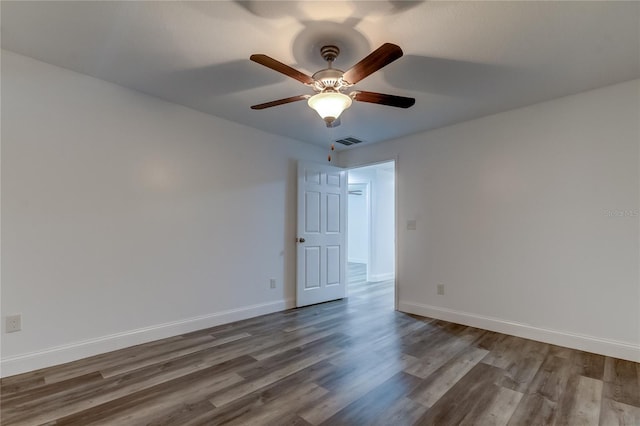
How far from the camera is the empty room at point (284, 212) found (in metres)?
1.93

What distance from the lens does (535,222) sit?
3146mm

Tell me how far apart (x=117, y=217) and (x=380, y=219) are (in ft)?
16.3

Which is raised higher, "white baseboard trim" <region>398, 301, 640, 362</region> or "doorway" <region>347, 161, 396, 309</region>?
"doorway" <region>347, 161, 396, 309</region>

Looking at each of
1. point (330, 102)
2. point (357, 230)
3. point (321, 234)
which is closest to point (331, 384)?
point (330, 102)

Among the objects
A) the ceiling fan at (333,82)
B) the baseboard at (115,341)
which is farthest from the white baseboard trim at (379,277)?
the ceiling fan at (333,82)

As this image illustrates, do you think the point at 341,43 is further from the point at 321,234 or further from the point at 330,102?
the point at 321,234

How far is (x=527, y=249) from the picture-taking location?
319 centimetres

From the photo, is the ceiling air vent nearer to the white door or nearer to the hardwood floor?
the white door

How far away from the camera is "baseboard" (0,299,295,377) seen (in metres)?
2.32

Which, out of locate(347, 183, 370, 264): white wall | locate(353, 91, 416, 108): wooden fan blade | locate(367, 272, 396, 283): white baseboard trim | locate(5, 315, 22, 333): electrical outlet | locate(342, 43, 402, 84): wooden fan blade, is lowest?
locate(367, 272, 396, 283): white baseboard trim

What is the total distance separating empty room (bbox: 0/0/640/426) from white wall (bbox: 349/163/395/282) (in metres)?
2.24

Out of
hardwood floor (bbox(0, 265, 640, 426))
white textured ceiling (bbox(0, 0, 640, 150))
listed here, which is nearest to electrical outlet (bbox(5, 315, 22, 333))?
hardwood floor (bbox(0, 265, 640, 426))

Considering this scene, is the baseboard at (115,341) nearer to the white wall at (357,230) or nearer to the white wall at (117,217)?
the white wall at (117,217)

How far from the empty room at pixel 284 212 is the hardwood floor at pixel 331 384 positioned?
0.02 meters
